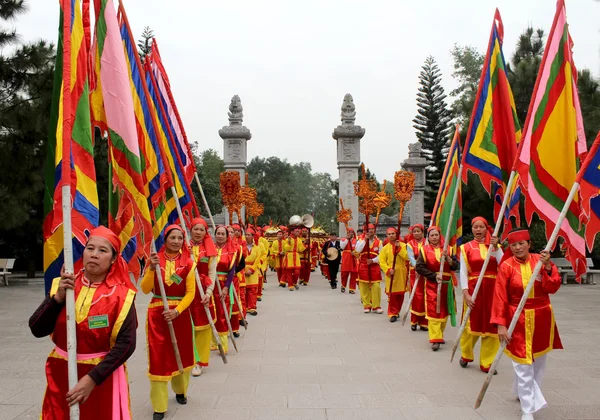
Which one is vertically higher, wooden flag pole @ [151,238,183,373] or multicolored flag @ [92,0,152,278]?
multicolored flag @ [92,0,152,278]

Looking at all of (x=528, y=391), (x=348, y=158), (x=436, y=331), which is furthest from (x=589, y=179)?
(x=348, y=158)

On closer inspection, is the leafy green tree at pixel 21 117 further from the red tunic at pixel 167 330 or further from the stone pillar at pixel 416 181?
the stone pillar at pixel 416 181

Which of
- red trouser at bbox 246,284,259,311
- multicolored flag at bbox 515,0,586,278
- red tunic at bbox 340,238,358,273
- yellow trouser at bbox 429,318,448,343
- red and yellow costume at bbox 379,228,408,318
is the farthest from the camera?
red tunic at bbox 340,238,358,273

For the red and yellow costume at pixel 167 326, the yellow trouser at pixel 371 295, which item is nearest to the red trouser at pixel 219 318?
the red and yellow costume at pixel 167 326

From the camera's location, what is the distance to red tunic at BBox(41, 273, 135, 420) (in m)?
3.00

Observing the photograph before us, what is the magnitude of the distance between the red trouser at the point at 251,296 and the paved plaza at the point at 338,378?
3.49ft

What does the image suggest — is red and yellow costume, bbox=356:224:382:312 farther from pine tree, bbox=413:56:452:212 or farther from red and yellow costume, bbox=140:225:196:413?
pine tree, bbox=413:56:452:212

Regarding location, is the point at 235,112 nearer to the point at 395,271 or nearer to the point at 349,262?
the point at 349,262

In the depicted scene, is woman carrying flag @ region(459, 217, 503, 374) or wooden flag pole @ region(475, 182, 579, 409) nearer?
wooden flag pole @ region(475, 182, 579, 409)

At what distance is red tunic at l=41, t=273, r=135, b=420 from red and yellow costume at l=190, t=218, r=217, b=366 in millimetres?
2411

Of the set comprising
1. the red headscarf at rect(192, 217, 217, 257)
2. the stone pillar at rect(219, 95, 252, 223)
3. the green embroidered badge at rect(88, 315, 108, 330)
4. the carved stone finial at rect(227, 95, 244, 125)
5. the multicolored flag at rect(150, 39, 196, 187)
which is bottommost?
the green embroidered badge at rect(88, 315, 108, 330)

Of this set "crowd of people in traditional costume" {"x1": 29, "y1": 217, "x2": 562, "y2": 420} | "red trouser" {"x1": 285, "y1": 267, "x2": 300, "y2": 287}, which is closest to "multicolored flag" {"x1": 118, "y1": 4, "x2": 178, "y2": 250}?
"crowd of people in traditional costume" {"x1": 29, "y1": 217, "x2": 562, "y2": 420}

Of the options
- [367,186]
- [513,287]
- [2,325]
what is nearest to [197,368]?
[513,287]

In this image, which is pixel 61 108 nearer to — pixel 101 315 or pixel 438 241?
pixel 101 315
